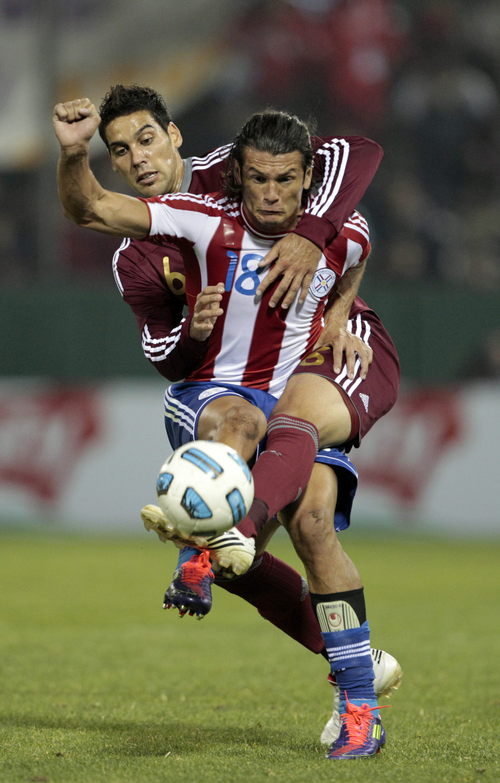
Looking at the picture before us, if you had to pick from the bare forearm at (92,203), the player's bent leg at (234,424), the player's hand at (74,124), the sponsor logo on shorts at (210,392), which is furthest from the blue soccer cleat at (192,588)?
the player's hand at (74,124)

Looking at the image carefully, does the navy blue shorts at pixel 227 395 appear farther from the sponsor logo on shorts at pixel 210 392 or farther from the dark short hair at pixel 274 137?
the dark short hair at pixel 274 137

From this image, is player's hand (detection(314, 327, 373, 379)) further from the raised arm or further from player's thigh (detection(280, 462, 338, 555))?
the raised arm

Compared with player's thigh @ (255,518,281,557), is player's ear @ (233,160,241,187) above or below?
above

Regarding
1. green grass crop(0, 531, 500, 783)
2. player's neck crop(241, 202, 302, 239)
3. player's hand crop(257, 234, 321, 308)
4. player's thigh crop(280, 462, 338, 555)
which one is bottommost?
green grass crop(0, 531, 500, 783)

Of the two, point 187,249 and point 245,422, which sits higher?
point 187,249

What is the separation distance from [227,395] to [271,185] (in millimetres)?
768

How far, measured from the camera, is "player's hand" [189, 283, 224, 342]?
451 centimetres

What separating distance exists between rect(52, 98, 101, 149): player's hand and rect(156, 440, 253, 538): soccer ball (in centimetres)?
102

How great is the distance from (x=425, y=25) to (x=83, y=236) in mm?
4977

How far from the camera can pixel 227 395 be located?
4766mm

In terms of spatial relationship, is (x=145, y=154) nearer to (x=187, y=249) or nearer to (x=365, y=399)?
(x=187, y=249)

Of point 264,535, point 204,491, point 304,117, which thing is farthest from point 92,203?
point 304,117

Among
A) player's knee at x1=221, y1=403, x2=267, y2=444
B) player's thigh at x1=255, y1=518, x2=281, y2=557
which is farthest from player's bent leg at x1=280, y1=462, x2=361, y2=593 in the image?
player's thigh at x1=255, y1=518, x2=281, y2=557

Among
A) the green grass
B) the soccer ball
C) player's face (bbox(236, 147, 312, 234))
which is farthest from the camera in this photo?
player's face (bbox(236, 147, 312, 234))
